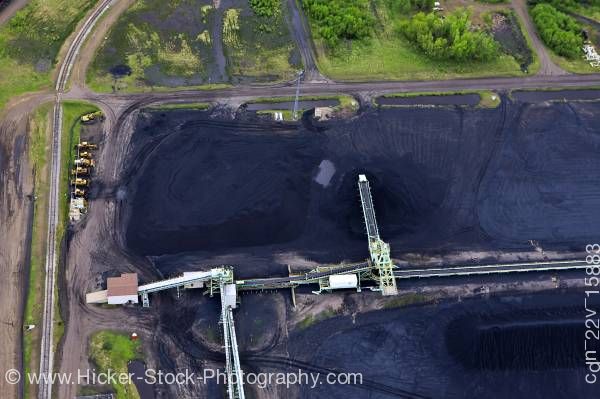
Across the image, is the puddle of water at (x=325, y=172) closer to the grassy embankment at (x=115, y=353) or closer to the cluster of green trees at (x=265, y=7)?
the grassy embankment at (x=115, y=353)

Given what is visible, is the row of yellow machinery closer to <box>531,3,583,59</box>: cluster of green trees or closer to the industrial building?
the industrial building

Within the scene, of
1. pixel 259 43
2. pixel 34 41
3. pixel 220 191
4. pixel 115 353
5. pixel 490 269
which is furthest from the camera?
pixel 259 43

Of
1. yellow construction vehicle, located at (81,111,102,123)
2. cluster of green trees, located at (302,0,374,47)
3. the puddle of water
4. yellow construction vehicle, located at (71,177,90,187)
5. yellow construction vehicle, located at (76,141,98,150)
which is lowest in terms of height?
the puddle of water

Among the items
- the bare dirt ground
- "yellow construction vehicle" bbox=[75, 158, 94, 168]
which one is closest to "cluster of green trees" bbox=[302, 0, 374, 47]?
"yellow construction vehicle" bbox=[75, 158, 94, 168]

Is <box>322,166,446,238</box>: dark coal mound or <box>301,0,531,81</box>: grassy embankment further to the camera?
<box>301,0,531,81</box>: grassy embankment

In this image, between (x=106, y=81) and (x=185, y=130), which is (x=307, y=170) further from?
(x=106, y=81)


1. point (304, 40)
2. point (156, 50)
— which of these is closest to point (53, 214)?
point (156, 50)

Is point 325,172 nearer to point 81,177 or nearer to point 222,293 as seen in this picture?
point 222,293

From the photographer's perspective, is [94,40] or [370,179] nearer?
[370,179]
